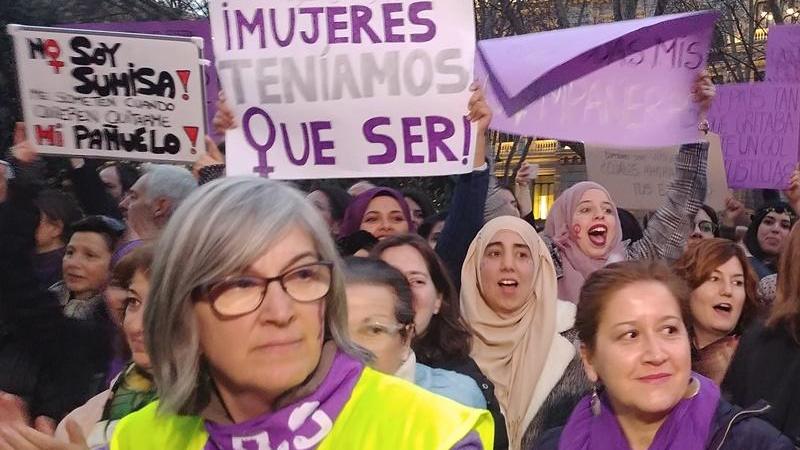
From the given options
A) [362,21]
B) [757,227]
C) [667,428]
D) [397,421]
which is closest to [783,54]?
[757,227]

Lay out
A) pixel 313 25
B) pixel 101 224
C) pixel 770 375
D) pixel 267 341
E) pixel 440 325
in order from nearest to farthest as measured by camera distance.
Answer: pixel 267 341
pixel 770 375
pixel 440 325
pixel 101 224
pixel 313 25

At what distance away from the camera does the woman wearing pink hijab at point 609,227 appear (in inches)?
171

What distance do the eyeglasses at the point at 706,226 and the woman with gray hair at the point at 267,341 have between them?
181 inches

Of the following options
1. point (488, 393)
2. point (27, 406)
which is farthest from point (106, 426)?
point (488, 393)

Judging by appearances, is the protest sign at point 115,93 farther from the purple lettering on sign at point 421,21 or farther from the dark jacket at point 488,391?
the dark jacket at point 488,391

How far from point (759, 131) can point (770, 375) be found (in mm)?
3571

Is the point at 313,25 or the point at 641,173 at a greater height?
the point at 313,25

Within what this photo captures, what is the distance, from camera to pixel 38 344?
3.20 m

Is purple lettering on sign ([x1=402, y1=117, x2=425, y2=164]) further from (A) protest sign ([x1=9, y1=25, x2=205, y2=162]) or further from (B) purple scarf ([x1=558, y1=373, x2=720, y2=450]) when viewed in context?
(B) purple scarf ([x1=558, y1=373, x2=720, y2=450])

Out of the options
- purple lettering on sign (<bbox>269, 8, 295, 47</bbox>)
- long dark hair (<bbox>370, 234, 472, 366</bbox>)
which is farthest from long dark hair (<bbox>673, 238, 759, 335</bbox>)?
purple lettering on sign (<bbox>269, 8, 295, 47</bbox>)

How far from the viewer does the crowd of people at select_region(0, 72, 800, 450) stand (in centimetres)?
139

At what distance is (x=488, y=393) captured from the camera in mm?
3141

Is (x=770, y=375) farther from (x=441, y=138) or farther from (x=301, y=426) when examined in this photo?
(x=301, y=426)

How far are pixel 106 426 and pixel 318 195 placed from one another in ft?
9.32
